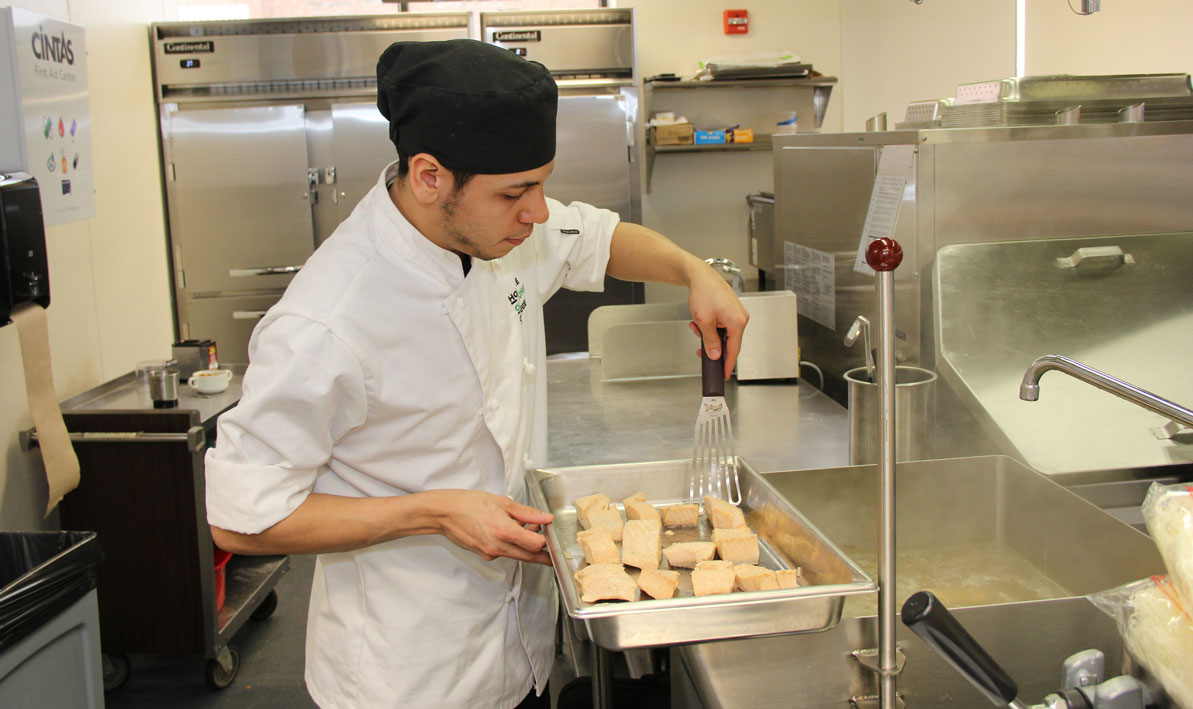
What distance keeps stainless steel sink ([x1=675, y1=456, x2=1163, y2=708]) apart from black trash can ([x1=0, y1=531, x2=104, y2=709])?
138cm

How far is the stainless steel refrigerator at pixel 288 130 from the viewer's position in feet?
15.4

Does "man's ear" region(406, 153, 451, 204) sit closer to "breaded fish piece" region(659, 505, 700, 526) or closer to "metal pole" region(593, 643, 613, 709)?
"breaded fish piece" region(659, 505, 700, 526)

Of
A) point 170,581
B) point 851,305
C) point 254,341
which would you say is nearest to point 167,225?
point 170,581

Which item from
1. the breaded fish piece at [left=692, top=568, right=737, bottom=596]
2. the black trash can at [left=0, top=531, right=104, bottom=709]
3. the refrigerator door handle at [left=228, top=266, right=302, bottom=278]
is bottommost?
the black trash can at [left=0, top=531, right=104, bottom=709]

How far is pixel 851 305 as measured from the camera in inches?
98.6

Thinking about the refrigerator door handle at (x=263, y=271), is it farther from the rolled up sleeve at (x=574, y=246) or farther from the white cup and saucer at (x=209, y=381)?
the rolled up sleeve at (x=574, y=246)

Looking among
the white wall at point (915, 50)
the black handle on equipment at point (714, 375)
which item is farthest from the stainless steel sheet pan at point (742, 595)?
the white wall at point (915, 50)

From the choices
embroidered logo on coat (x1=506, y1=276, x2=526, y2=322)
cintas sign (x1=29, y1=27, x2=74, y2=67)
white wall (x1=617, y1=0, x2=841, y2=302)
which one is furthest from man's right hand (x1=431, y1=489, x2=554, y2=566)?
white wall (x1=617, y1=0, x2=841, y2=302)

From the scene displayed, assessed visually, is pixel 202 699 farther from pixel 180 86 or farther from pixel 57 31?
pixel 180 86

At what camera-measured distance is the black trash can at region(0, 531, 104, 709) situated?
6.40 feet

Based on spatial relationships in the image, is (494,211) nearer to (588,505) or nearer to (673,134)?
(588,505)

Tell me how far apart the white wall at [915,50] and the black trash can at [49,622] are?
3.44m

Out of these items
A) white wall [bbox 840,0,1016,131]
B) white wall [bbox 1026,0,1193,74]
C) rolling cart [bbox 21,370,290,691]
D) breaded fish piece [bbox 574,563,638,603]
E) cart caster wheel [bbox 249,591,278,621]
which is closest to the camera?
breaded fish piece [bbox 574,563,638,603]

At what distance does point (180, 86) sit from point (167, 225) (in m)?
0.66
